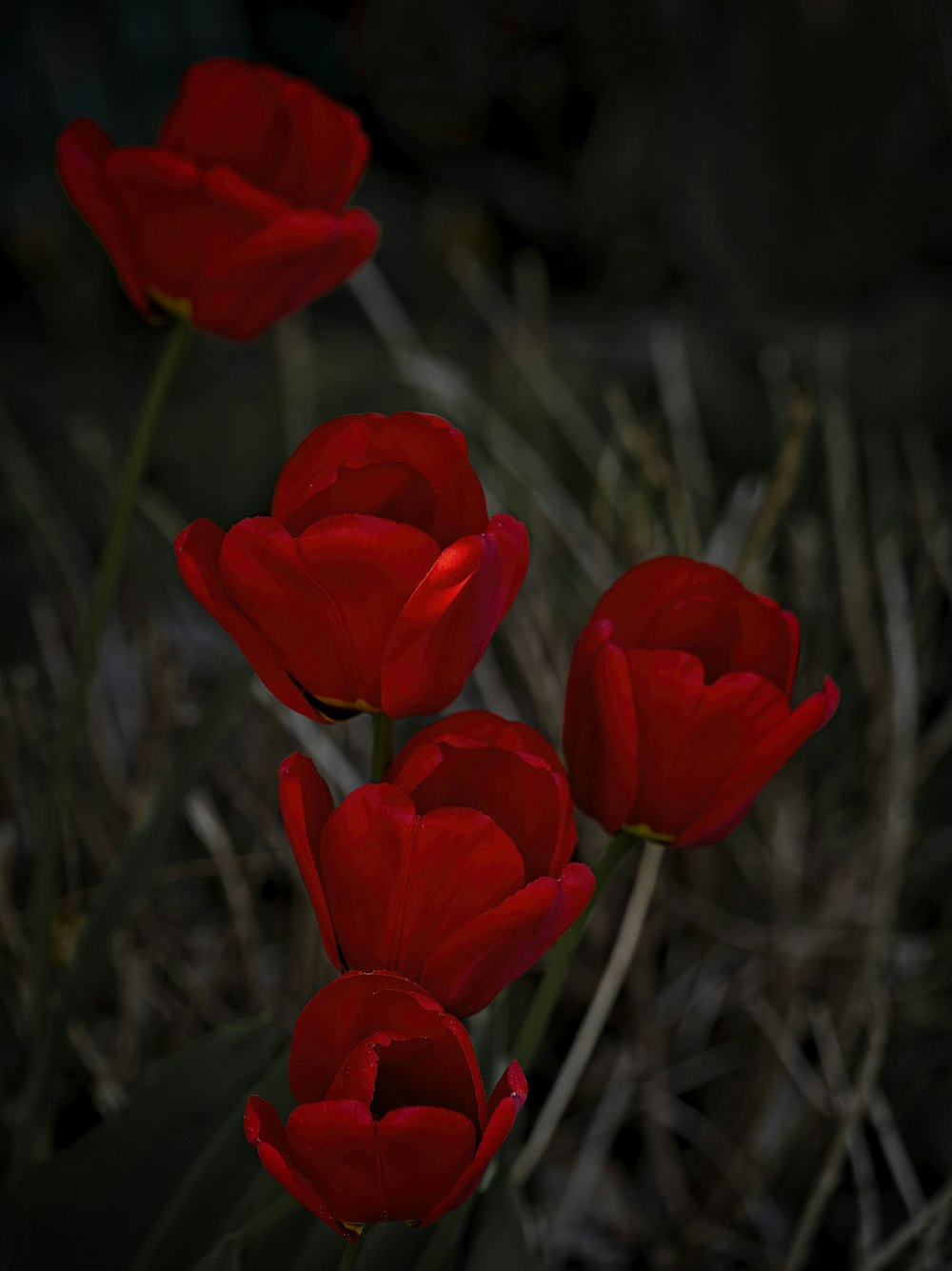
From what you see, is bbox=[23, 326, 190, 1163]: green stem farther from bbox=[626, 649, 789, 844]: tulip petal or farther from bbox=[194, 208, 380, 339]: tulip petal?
bbox=[626, 649, 789, 844]: tulip petal

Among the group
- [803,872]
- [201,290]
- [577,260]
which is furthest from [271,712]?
[577,260]

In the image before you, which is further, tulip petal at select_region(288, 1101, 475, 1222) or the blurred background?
the blurred background

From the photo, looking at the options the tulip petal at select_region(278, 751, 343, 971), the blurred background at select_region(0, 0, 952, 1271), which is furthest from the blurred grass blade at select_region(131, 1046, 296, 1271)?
the tulip petal at select_region(278, 751, 343, 971)

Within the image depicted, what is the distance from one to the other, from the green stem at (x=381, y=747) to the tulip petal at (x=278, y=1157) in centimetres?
6

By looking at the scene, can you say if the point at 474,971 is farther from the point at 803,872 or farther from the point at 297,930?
the point at 803,872

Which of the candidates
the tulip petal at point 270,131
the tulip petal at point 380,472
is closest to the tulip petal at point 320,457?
the tulip petal at point 380,472

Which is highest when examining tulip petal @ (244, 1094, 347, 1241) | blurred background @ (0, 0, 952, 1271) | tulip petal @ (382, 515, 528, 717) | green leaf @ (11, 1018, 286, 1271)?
tulip petal @ (382, 515, 528, 717)

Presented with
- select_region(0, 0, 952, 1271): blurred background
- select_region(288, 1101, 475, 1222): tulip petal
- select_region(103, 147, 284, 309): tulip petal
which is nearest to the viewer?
select_region(288, 1101, 475, 1222): tulip petal

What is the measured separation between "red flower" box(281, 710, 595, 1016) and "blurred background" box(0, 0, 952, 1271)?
0.08m

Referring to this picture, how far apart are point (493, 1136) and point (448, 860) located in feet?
0.12

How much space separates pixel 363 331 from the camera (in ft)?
3.54

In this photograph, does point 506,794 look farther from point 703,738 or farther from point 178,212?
point 178,212

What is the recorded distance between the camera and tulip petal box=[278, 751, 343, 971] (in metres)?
0.17

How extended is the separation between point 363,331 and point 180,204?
83 centimetres
